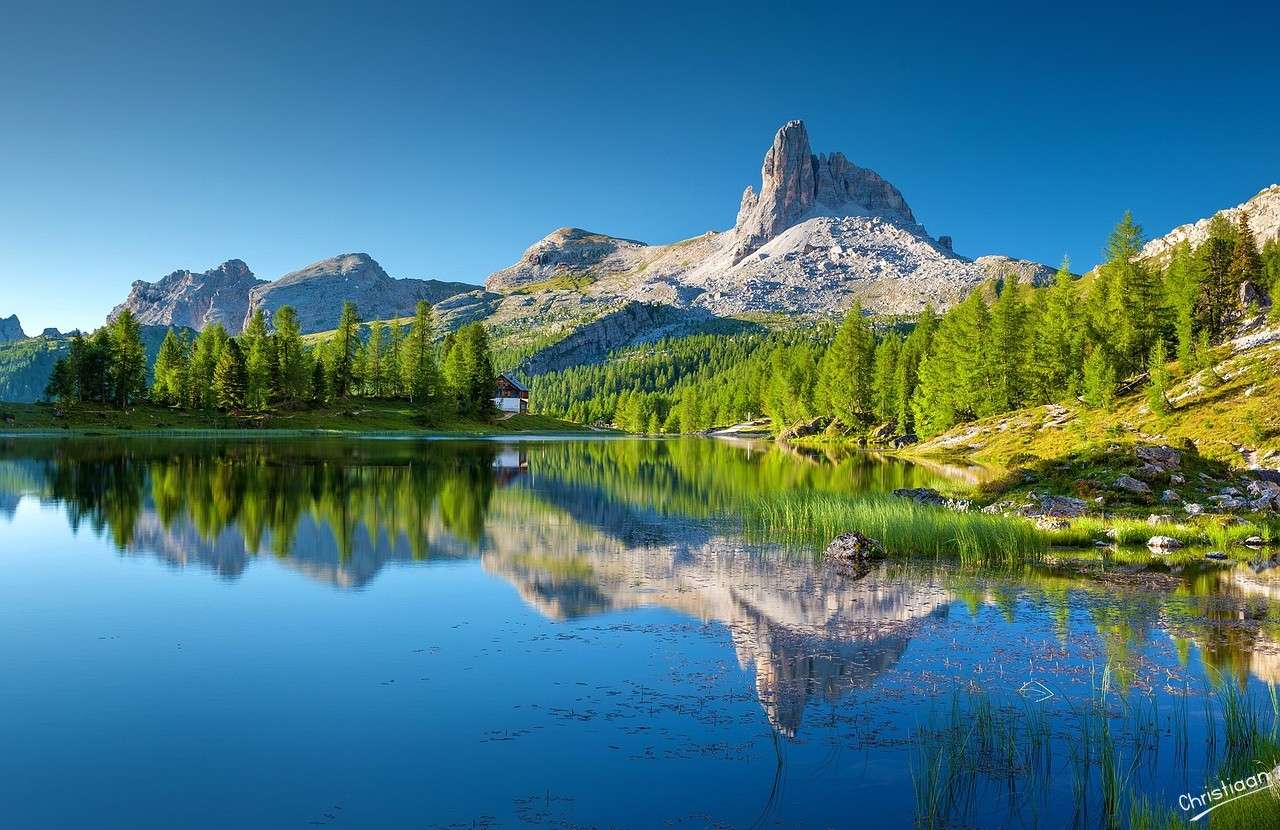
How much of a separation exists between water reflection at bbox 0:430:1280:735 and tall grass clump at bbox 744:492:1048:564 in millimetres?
1946

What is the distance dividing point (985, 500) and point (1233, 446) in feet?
82.8

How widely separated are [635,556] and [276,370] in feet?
379

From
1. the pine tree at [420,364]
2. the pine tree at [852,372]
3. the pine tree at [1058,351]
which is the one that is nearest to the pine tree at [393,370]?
the pine tree at [420,364]

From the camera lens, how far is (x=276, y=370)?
128 m

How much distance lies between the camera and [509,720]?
13344 mm

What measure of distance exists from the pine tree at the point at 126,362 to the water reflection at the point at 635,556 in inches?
2513

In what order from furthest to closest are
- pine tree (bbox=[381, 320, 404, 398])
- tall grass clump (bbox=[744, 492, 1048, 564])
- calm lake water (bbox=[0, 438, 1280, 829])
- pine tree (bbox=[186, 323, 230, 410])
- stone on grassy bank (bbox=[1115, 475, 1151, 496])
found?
pine tree (bbox=[381, 320, 404, 398]) → pine tree (bbox=[186, 323, 230, 410]) → stone on grassy bank (bbox=[1115, 475, 1151, 496]) → tall grass clump (bbox=[744, 492, 1048, 564]) → calm lake water (bbox=[0, 438, 1280, 829])

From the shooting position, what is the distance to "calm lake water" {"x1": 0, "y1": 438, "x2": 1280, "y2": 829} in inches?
422

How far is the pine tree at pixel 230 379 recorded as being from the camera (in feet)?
398

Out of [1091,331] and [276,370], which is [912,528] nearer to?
[1091,331]

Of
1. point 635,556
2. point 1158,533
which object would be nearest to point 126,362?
point 635,556

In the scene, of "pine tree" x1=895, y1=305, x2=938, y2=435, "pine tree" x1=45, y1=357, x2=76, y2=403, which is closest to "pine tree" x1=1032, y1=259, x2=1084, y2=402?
"pine tree" x1=895, y1=305, x2=938, y2=435

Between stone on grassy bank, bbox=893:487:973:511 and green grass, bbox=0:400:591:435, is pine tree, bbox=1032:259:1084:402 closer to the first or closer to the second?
stone on grassy bank, bbox=893:487:973:511

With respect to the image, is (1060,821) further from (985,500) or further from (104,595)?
(985,500)
